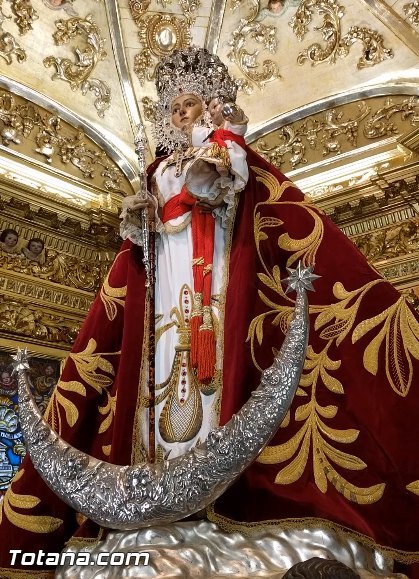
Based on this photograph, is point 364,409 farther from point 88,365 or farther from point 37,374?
point 37,374

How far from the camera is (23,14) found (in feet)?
23.1

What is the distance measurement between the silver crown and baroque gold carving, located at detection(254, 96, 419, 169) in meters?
4.11

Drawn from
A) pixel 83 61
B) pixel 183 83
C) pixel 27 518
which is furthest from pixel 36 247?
pixel 27 518

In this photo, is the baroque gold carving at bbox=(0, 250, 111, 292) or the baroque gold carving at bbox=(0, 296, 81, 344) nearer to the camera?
the baroque gold carving at bbox=(0, 296, 81, 344)

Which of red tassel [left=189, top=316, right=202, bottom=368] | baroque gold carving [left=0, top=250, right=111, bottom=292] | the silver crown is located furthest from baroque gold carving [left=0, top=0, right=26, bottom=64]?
red tassel [left=189, top=316, right=202, bottom=368]

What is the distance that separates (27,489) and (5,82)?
17.6 feet

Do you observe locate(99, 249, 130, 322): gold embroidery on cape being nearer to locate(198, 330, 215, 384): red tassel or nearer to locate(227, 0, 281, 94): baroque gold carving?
locate(198, 330, 215, 384): red tassel

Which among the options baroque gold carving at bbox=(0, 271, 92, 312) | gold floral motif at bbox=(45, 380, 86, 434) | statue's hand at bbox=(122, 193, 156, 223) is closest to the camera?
gold floral motif at bbox=(45, 380, 86, 434)

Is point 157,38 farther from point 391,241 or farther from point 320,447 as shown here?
point 320,447

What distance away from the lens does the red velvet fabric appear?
6.79ft

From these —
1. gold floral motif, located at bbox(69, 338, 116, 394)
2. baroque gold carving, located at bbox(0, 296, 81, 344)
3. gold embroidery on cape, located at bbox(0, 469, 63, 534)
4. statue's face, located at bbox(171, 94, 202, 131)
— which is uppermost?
statue's face, located at bbox(171, 94, 202, 131)

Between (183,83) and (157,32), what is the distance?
509cm

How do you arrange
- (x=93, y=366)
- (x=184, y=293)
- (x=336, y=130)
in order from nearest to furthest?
1. (x=184, y=293)
2. (x=93, y=366)
3. (x=336, y=130)

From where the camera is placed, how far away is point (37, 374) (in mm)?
5957
